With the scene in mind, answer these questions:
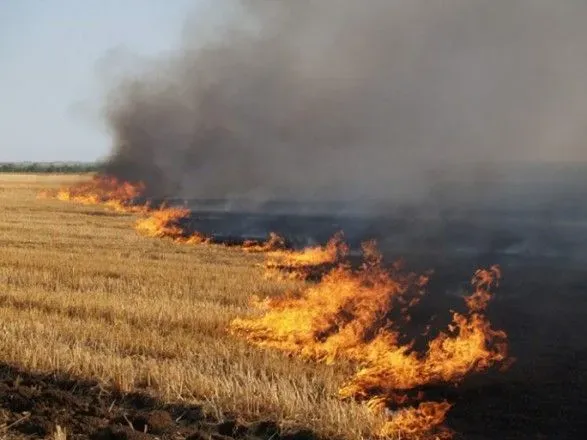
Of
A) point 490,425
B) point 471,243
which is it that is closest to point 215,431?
point 490,425

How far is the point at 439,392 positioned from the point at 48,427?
4.48 m

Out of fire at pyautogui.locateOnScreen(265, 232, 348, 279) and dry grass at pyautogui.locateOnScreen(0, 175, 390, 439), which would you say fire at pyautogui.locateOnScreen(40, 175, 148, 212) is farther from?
dry grass at pyautogui.locateOnScreen(0, 175, 390, 439)

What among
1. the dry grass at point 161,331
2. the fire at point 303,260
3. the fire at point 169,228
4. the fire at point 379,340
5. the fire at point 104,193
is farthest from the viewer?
the fire at point 104,193

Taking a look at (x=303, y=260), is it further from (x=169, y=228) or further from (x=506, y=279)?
(x=169, y=228)

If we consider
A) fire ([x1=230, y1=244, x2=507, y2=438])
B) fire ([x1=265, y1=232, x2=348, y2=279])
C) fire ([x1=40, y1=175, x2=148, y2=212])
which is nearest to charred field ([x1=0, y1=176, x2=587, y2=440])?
fire ([x1=230, y1=244, x2=507, y2=438])

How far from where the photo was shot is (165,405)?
7.74 metres

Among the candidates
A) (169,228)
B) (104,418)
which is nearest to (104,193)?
(169,228)

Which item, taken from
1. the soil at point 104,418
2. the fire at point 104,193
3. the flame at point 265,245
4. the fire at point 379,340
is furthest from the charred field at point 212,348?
the fire at point 104,193

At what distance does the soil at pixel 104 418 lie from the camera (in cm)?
689

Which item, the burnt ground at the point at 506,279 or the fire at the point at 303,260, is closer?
the burnt ground at the point at 506,279

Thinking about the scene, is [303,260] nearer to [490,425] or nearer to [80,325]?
[80,325]

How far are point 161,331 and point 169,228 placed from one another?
19.6m

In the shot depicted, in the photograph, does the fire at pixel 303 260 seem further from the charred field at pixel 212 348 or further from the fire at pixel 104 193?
the fire at pixel 104 193

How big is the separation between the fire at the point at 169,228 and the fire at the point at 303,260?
13.1 ft
